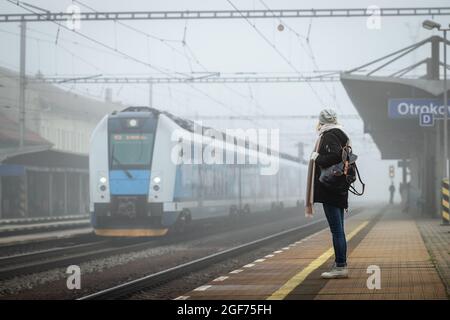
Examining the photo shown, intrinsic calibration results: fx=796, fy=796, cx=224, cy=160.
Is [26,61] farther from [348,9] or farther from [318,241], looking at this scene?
[318,241]

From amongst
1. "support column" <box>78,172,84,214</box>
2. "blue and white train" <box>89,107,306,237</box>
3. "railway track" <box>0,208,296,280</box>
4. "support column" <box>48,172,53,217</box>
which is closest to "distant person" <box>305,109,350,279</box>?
"railway track" <box>0,208,296,280</box>

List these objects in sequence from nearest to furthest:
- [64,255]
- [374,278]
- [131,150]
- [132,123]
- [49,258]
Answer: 1. [374,278]
2. [49,258]
3. [64,255]
4. [131,150]
5. [132,123]

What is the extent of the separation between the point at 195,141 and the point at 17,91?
2628cm

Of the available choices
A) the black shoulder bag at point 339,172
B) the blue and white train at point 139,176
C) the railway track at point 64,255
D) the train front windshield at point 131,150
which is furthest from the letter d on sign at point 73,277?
the train front windshield at point 131,150

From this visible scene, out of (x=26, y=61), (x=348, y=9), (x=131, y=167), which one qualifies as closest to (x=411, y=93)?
(x=348, y=9)

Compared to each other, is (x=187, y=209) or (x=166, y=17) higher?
(x=166, y=17)

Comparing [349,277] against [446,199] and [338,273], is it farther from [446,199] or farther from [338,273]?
[446,199]

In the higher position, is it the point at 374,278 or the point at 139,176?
the point at 139,176

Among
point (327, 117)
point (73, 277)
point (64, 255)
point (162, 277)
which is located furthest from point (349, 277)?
point (64, 255)

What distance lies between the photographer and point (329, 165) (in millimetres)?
8078

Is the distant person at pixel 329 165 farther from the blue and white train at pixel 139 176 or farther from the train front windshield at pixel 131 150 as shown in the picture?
the train front windshield at pixel 131 150

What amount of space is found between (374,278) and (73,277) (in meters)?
5.31

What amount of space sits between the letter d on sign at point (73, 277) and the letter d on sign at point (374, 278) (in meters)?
3.80

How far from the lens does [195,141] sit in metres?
21.7
